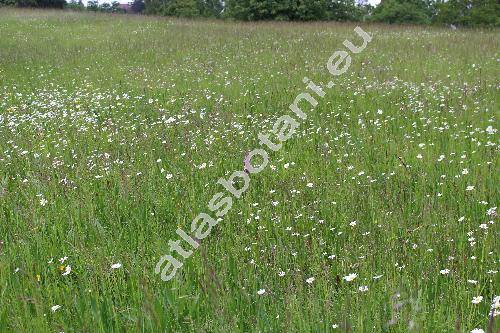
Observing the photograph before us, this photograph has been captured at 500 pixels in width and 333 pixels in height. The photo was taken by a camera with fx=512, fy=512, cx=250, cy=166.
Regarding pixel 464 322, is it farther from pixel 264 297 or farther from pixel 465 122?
pixel 465 122

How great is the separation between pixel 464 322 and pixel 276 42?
14.6m

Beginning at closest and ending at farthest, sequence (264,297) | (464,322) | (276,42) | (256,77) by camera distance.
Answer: (464,322) < (264,297) < (256,77) < (276,42)

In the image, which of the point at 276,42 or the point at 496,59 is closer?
the point at 496,59

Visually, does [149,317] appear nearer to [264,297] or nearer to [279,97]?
[264,297]

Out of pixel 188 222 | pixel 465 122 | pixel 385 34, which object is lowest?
pixel 188 222

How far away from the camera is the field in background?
2.51 m

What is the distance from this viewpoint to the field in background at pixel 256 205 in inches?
98.7

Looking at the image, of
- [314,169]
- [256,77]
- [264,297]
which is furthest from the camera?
[256,77]

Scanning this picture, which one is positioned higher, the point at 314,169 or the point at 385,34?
the point at 385,34

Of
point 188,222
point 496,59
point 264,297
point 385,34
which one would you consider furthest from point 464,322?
point 385,34

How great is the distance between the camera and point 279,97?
8352 millimetres

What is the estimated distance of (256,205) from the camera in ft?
12.7

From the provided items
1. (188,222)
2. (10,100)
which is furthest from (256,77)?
(188,222)

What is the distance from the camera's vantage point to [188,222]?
3.78 metres
